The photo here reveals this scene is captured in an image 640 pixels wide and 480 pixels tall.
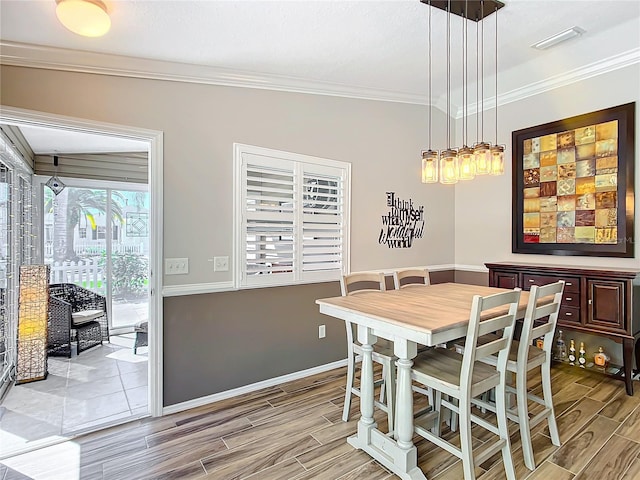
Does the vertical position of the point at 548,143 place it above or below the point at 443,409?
above

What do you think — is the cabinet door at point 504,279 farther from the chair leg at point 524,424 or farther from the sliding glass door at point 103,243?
the sliding glass door at point 103,243

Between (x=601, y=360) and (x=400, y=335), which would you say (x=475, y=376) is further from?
(x=601, y=360)

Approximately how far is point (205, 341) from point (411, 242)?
8.47 ft

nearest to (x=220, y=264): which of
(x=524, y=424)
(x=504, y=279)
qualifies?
(x=524, y=424)

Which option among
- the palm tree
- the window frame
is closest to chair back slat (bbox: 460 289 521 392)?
the window frame

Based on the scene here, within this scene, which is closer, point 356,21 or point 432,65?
point 356,21

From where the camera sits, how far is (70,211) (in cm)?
506

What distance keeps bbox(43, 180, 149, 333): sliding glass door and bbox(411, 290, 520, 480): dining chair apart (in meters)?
4.34

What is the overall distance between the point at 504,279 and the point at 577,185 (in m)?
1.14

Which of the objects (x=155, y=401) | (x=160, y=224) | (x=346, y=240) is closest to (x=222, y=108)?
(x=160, y=224)

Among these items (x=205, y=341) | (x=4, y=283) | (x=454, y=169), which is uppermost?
(x=454, y=169)

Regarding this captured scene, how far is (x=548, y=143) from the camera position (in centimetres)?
376

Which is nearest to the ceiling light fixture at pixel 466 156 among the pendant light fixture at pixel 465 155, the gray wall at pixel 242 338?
the pendant light fixture at pixel 465 155

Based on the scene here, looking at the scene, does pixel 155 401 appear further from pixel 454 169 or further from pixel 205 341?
pixel 454 169
